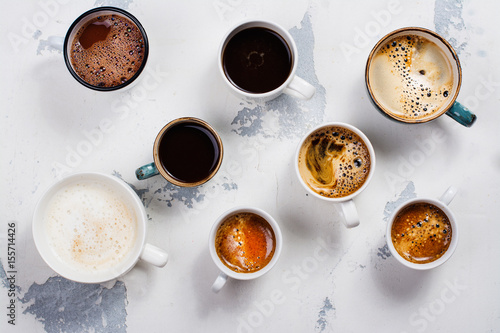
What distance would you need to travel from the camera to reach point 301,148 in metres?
1.42

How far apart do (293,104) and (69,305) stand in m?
1.08

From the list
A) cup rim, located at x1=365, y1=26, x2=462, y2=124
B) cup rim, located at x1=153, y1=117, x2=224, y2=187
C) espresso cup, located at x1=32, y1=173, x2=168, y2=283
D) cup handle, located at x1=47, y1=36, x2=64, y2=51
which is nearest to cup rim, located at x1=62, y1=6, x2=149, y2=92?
cup handle, located at x1=47, y1=36, x2=64, y2=51

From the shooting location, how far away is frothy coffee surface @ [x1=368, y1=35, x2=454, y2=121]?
57.6 inches

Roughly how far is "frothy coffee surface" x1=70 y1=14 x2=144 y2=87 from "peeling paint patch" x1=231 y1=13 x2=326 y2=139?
1.36 ft

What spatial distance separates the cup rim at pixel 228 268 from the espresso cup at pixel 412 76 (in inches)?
21.5

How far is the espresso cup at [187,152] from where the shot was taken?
1.42m

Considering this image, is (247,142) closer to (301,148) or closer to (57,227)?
(301,148)

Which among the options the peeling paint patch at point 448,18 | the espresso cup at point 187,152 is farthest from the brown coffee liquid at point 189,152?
the peeling paint patch at point 448,18

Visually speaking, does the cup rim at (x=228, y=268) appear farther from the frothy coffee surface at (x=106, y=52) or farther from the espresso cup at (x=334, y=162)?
the frothy coffee surface at (x=106, y=52)

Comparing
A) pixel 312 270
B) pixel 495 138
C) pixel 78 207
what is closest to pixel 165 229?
pixel 78 207

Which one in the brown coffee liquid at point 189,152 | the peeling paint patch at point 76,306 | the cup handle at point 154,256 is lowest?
the peeling paint patch at point 76,306

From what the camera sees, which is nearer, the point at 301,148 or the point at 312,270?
the point at 301,148

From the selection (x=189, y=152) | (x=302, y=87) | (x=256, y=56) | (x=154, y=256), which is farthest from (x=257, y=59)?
(x=154, y=256)

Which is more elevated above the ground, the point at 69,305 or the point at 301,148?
the point at 301,148
